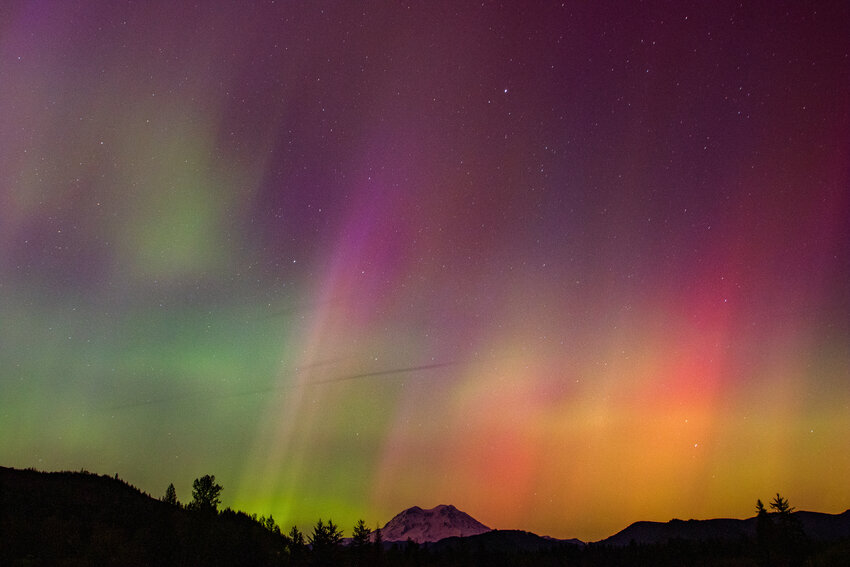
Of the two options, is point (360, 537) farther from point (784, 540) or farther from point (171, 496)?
point (784, 540)

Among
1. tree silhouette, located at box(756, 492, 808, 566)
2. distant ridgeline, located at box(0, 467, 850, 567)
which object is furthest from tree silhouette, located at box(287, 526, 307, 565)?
tree silhouette, located at box(756, 492, 808, 566)

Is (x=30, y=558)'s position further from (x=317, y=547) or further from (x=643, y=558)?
(x=643, y=558)

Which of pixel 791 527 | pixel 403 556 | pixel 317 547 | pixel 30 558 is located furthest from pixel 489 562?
pixel 30 558

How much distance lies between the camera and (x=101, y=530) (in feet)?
154

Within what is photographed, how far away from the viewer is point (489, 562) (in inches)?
4528

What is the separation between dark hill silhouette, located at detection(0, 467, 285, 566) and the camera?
1630 inches

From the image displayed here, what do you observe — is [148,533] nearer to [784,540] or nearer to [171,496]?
[171,496]

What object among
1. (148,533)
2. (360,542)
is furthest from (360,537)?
(148,533)

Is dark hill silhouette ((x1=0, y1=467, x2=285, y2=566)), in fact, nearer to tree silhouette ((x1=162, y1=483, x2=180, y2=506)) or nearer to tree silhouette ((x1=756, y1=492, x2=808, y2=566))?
tree silhouette ((x1=162, y1=483, x2=180, y2=506))

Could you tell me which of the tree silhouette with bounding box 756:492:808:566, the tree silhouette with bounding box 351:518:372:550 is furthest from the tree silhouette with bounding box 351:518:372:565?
the tree silhouette with bounding box 756:492:808:566

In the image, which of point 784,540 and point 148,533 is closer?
point 148,533

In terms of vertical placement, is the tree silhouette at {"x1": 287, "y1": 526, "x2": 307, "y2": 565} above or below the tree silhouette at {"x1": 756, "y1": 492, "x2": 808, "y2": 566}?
below

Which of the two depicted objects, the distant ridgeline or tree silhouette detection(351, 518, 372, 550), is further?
tree silhouette detection(351, 518, 372, 550)

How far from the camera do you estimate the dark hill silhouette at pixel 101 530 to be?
4141cm
